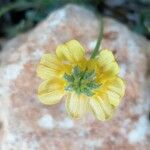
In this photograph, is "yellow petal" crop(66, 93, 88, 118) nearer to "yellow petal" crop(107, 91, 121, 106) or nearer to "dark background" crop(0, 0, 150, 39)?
"yellow petal" crop(107, 91, 121, 106)

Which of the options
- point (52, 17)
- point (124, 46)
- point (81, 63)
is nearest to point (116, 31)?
point (124, 46)

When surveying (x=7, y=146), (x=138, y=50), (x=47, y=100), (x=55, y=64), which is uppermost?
(x=55, y=64)

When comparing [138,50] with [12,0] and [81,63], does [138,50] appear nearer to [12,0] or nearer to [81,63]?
[81,63]

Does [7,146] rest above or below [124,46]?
below

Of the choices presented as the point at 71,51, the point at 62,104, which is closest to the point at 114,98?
the point at 71,51

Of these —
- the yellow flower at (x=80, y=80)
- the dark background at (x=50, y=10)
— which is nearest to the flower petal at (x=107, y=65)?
the yellow flower at (x=80, y=80)
